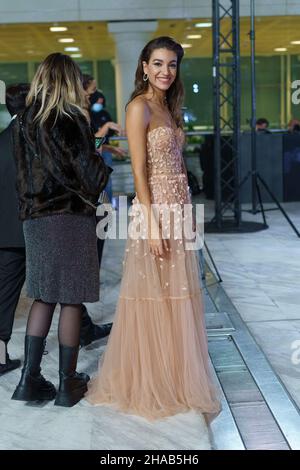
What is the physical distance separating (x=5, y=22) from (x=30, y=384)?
33.6ft

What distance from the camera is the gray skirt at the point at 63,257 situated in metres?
3.01

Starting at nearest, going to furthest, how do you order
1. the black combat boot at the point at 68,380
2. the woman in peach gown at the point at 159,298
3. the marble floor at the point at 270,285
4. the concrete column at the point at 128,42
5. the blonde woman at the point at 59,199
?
the blonde woman at the point at 59,199 < the woman in peach gown at the point at 159,298 < the black combat boot at the point at 68,380 < the marble floor at the point at 270,285 < the concrete column at the point at 128,42

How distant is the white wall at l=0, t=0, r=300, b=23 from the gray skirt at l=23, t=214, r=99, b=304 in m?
9.80

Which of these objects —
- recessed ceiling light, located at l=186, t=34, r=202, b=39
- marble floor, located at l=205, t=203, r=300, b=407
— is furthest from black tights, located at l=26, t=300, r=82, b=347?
recessed ceiling light, located at l=186, t=34, r=202, b=39

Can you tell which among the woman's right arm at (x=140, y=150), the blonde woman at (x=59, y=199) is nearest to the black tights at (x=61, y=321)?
the blonde woman at (x=59, y=199)

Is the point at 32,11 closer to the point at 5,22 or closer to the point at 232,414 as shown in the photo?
the point at 5,22

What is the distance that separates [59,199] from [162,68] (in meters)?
0.75

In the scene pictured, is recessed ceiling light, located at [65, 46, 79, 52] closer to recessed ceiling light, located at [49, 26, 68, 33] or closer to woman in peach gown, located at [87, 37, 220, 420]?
recessed ceiling light, located at [49, 26, 68, 33]

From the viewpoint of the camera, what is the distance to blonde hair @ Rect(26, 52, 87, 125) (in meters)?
2.93

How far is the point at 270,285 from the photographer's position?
554 cm

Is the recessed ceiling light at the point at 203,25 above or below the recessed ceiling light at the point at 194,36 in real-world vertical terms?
above

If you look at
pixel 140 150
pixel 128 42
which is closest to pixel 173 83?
pixel 140 150

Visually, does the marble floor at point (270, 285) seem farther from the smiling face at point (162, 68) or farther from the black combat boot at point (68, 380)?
the smiling face at point (162, 68)

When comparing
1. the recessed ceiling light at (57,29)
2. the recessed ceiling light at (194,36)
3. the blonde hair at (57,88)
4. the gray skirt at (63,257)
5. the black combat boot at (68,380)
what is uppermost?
the recessed ceiling light at (57,29)
